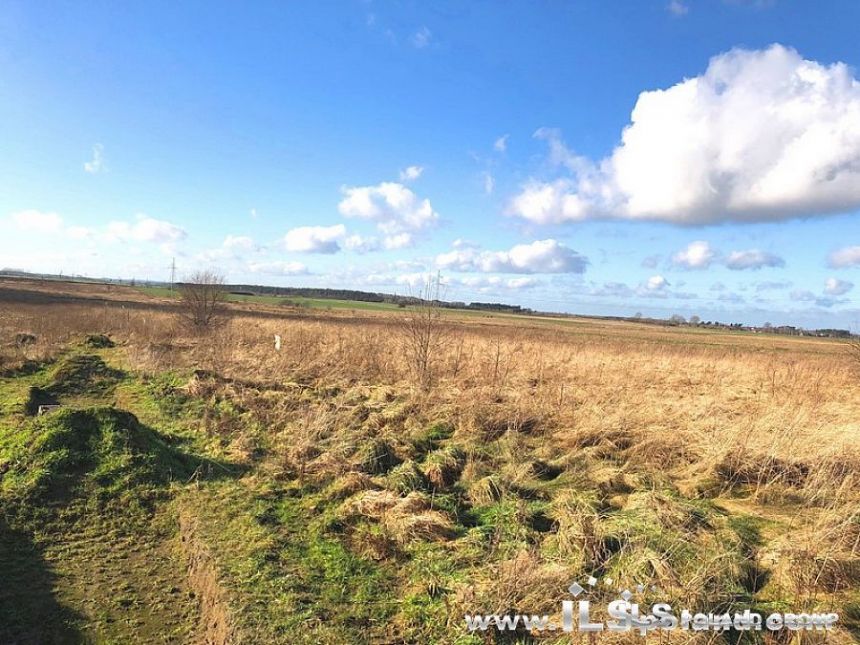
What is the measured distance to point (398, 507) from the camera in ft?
20.3

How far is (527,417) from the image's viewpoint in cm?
1042

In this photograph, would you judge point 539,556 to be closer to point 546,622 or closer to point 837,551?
point 546,622

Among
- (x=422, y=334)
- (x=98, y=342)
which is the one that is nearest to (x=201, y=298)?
(x=98, y=342)

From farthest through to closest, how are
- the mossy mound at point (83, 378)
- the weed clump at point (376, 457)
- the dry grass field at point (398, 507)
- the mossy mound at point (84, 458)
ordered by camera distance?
the mossy mound at point (83, 378) < the weed clump at point (376, 457) < the mossy mound at point (84, 458) < the dry grass field at point (398, 507)

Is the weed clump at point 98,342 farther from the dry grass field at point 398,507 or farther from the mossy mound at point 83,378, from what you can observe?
the dry grass field at point 398,507

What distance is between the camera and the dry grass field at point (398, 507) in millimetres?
4410

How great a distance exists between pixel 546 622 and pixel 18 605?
501 centimetres

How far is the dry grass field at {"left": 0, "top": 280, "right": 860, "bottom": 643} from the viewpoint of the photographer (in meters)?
4.41

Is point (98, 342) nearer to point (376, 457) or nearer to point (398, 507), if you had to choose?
point (376, 457)

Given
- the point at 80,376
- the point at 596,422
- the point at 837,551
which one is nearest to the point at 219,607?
the point at 837,551

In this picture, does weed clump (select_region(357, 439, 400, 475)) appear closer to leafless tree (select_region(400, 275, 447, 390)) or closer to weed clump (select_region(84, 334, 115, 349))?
leafless tree (select_region(400, 275, 447, 390))

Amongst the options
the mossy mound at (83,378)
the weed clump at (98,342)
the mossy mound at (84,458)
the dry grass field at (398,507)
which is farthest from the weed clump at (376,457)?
the weed clump at (98,342)

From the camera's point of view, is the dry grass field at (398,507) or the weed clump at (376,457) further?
the weed clump at (376,457)

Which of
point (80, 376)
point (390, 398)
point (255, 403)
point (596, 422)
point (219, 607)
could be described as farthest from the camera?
point (80, 376)
